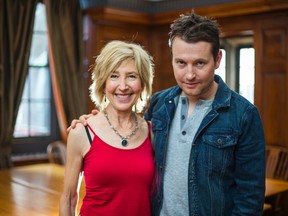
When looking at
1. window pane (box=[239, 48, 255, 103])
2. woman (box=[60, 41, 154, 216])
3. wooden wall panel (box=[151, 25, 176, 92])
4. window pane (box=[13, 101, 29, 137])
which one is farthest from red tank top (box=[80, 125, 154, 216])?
wooden wall panel (box=[151, 25, 176, 92])

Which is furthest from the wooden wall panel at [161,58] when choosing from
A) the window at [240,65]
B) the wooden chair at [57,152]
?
the wooden chair at [57,152]

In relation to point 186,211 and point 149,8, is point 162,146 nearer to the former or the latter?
point 186,211

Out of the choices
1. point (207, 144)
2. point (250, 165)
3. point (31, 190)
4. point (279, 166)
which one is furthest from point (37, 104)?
point (250, 165)

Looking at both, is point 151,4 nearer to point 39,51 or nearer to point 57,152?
point 39,51

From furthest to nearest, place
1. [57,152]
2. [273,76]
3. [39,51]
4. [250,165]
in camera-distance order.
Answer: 1. [39,51]
2. [57,152]
3. [273,76]
4. [250,165]

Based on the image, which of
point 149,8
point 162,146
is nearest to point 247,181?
point 162,146

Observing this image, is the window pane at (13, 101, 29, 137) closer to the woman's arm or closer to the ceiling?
the ceiling

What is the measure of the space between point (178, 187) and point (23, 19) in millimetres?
3324

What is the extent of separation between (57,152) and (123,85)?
322 cm

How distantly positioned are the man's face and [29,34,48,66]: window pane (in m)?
3.46

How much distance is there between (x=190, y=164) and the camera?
1583 mm

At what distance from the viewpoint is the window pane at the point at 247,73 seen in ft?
15.7

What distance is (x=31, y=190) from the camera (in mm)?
3184

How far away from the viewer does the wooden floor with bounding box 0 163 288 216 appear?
270 centimetres
